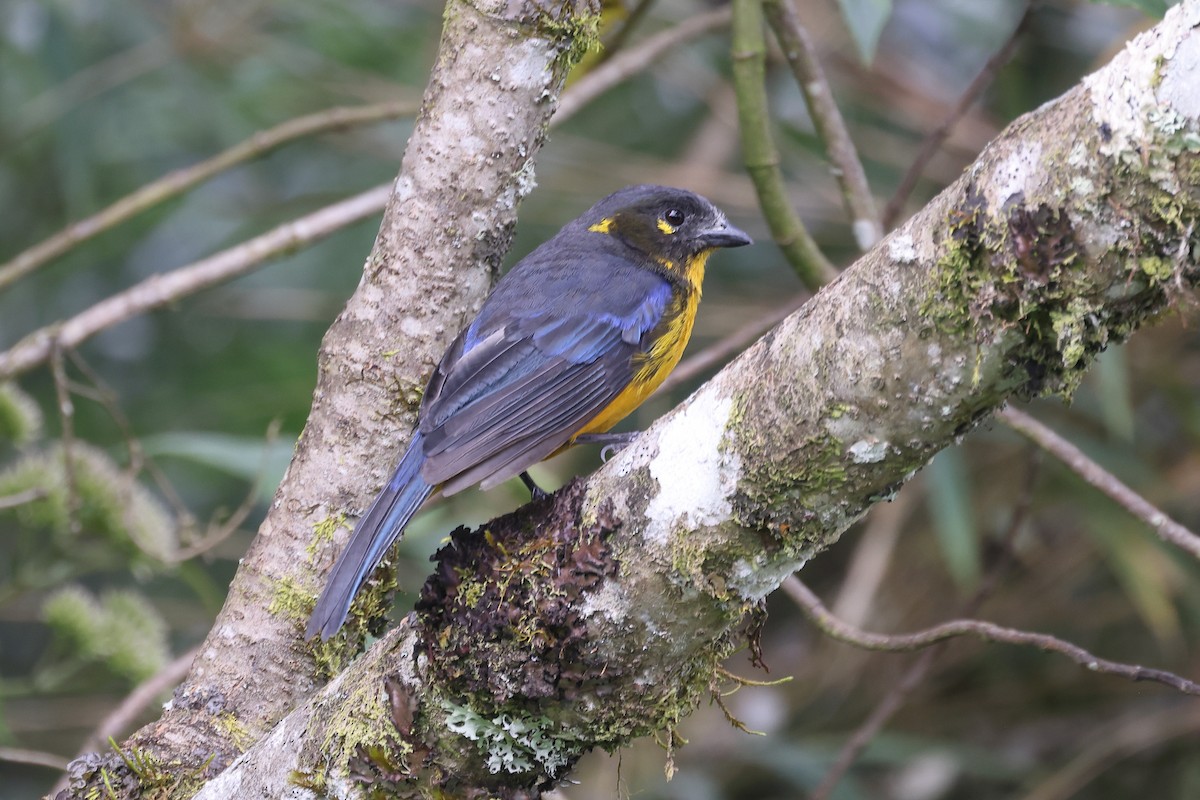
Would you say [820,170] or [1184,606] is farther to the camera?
[820,170]

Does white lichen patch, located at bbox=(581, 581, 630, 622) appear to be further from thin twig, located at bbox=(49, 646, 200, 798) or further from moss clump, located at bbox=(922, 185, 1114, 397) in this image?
thin twig, located at bbox=(49, 646, 200, 798)

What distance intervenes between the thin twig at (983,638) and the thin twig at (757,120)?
113 centimetres

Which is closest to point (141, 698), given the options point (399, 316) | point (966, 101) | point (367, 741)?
point (399, 316)

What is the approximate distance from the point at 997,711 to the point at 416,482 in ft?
14.0

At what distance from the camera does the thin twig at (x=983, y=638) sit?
7.91 ft

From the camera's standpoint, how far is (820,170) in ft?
21.4

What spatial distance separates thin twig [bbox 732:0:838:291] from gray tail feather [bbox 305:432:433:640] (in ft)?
4.73

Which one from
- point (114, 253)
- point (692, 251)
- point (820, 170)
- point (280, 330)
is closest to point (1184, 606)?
point (820, 170)

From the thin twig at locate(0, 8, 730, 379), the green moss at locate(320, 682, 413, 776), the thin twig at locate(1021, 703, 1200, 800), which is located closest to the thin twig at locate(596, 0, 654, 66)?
the thin twig at locate(0, 8, 730, 379)

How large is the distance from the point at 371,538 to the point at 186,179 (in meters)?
2.21

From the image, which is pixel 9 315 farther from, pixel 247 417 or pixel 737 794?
pixel 737 794

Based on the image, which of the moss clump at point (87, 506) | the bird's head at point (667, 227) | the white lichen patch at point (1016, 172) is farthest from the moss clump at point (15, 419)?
the white lichen patch at point (1016, 172)

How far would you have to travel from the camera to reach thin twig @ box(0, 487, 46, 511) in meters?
3.47

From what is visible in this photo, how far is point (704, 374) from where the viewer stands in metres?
6.61
